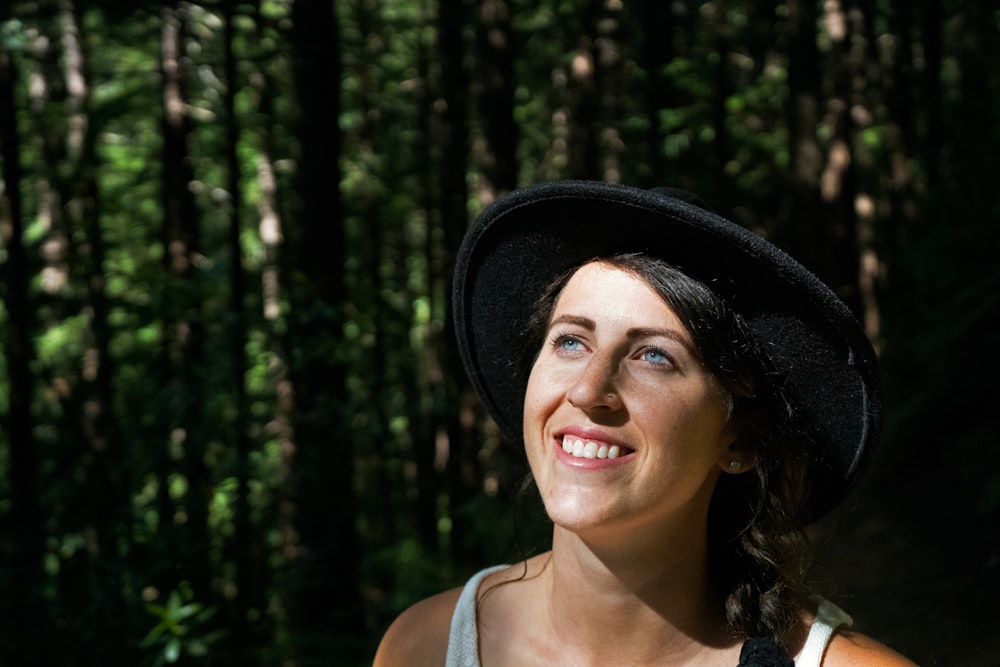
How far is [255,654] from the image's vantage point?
22.0 feet

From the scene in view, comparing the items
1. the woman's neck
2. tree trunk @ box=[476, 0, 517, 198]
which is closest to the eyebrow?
the woman's neck

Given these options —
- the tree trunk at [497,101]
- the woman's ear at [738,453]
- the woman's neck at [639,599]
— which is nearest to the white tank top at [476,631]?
the woman's neck at [639,599]

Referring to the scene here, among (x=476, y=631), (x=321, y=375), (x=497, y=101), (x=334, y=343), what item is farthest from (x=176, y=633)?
(x=497, y=101)

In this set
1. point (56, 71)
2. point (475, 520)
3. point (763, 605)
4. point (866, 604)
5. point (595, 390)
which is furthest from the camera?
point (56, 71)

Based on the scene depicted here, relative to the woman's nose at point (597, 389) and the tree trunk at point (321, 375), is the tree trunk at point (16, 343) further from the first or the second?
the woman's nose at point (597, 389)

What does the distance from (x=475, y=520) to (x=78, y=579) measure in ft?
11.6

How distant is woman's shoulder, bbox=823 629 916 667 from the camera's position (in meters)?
2.24

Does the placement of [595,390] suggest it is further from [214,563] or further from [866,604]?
[214,563]

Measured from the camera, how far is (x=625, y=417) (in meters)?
2.18

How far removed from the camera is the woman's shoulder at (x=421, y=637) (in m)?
2.58

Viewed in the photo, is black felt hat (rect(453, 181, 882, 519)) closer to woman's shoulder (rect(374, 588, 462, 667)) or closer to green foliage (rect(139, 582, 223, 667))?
woman's shoulder (rect(374, 588, 462, 667))

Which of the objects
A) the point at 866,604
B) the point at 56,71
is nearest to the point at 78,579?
the point at 866,604

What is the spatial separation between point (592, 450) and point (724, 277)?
512 mm

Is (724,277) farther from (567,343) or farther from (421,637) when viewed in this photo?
(421,637)
